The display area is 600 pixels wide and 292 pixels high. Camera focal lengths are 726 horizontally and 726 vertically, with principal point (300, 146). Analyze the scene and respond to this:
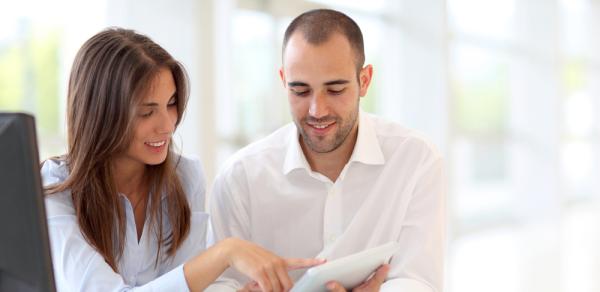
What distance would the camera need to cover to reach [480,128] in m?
6.00

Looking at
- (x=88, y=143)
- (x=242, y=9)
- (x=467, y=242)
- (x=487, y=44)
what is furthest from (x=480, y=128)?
(x=88, y=143)

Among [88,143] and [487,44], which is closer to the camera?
[88,143]

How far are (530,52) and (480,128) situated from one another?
2.71 feet

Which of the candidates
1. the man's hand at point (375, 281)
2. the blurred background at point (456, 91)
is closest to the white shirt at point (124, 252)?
the man's hand at point (375, 281)

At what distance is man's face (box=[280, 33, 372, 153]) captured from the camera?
79.3 inches

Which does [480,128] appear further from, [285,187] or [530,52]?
[285,187]

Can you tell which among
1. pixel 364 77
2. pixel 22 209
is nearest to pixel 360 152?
pixel 364 77

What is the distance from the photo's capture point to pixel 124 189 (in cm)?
198

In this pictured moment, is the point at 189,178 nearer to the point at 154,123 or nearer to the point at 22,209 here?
the point at 154,123

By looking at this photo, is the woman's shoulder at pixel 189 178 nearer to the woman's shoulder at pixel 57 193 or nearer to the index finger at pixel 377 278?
the woman's shoulder at pixel 57 193

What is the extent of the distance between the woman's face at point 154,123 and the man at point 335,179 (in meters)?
0.38

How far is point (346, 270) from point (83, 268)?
0.64 metres

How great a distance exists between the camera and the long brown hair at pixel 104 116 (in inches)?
69.4

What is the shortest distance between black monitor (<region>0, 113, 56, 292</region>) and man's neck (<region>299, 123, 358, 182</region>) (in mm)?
1337
